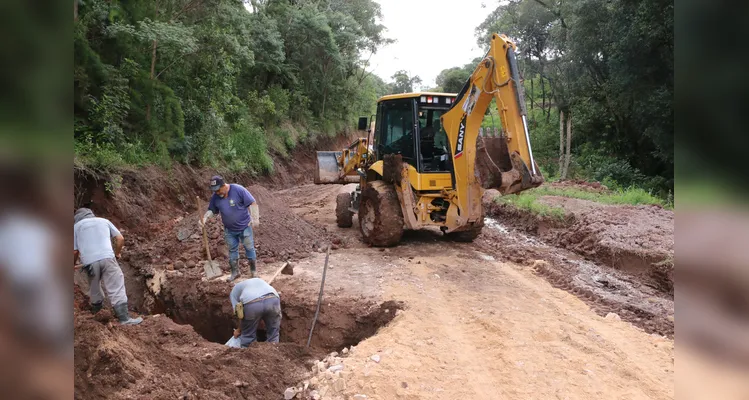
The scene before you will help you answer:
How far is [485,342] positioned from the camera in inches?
191

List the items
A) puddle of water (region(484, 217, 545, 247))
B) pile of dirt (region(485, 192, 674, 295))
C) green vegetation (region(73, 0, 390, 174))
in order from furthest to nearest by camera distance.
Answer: puddle of water (region(484, 217, 545, 247)) < green vegetation (region(73, 0, 390, 174)) < pile of dirt (region(485, 192, 674, 295))

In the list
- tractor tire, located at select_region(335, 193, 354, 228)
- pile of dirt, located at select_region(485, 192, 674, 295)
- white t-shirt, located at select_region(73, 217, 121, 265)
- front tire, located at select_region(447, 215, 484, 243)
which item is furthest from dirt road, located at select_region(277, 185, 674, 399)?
tractor tire, located at select_region(335, 193, 354, 228)

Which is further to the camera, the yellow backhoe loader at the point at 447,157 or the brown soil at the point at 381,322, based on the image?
the yellow backhoe loader at the point at 447,157

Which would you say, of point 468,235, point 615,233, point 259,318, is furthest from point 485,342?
point 615,233

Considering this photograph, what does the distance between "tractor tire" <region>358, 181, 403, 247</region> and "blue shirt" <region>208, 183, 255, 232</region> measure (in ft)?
7.95

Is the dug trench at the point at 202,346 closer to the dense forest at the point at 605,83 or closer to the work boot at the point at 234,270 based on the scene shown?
the work boot at the point at 234,270

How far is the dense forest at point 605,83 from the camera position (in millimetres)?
13766

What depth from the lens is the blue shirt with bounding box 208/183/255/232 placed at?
23.2 ft

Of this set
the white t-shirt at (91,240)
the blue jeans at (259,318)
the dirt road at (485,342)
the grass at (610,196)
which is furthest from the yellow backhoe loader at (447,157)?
the grass at (610,196)

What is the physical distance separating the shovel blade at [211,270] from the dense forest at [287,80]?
373cm

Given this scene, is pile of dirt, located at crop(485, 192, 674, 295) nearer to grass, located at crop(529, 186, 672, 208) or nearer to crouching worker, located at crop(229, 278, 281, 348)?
grass, located at crop(529, 186, 672, 208)
